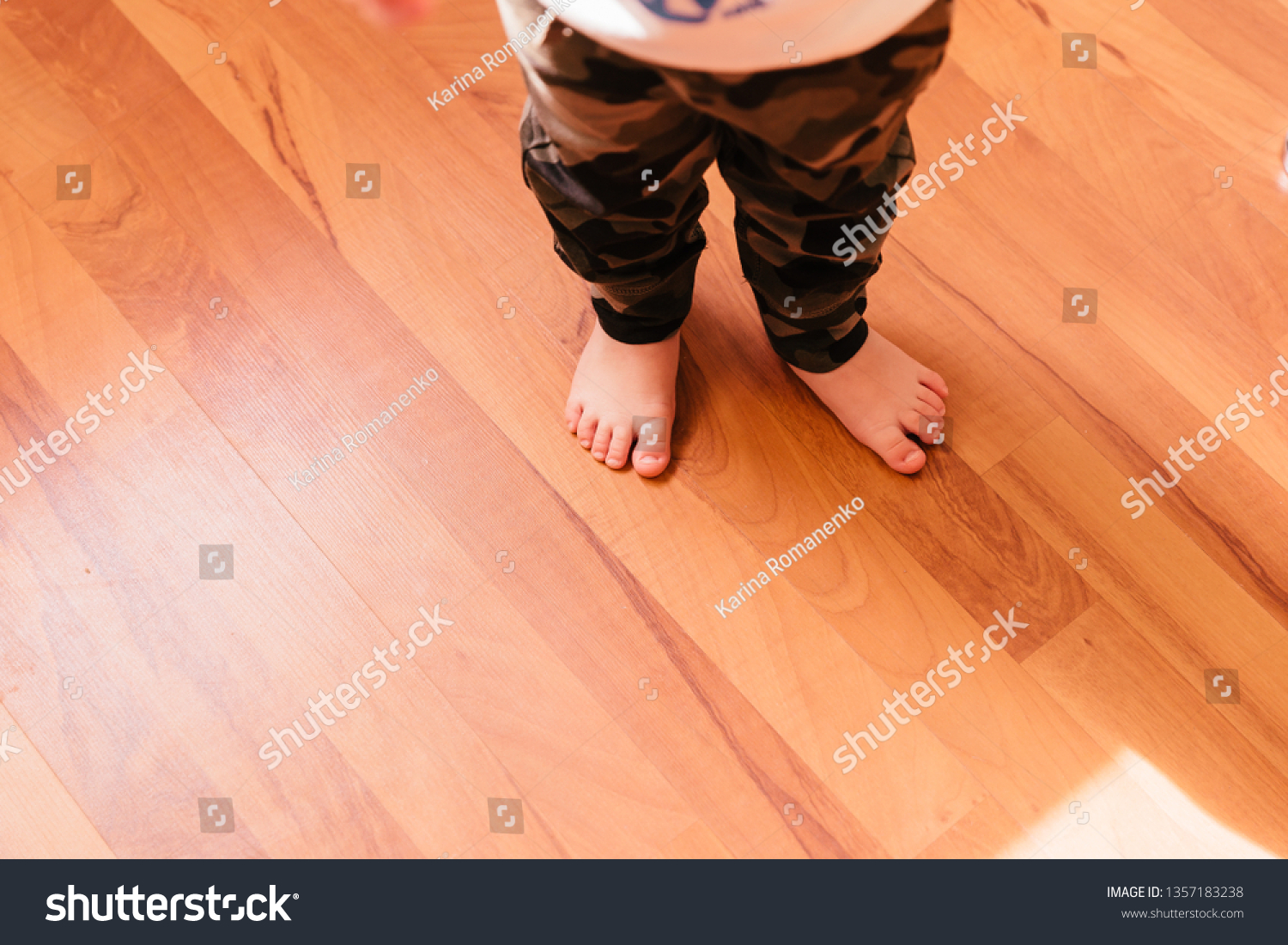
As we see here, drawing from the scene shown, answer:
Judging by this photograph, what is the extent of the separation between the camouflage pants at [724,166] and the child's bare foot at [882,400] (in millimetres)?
23

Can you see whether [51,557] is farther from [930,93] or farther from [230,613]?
[930,93]

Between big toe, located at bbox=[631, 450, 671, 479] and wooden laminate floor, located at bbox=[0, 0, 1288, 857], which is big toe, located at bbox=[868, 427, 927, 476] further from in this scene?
big toe, located at bbox=[631, 450, 671, 479]

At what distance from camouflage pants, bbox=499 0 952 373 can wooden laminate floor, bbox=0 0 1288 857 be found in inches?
5.5

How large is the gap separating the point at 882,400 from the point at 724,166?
28cm

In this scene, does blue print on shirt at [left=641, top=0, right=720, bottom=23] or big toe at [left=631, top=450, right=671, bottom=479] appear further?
big toe at [left=631, top=450, right=671, bottom=479]

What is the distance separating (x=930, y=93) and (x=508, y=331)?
0.45 metres

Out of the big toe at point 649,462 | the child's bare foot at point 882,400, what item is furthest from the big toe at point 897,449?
the big toe at point 649,462

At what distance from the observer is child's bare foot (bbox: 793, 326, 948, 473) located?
2.69ft

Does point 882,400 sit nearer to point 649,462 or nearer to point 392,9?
point 649,462

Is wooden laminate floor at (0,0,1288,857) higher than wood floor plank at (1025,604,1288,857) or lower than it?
higher

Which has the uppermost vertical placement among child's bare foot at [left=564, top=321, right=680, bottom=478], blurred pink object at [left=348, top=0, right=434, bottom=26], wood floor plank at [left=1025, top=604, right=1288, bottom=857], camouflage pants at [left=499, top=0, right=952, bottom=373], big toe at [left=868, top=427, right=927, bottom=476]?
blurred pink object at [left=348, top=0, right=434, bottom=26]

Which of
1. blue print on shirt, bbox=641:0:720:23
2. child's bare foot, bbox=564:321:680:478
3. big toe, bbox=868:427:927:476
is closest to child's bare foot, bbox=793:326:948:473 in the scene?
big toe, bbox=868:427:927:476

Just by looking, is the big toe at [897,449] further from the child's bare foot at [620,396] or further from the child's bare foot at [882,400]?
the child's bare foot at [620,396]

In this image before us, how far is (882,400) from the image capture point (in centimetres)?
82
